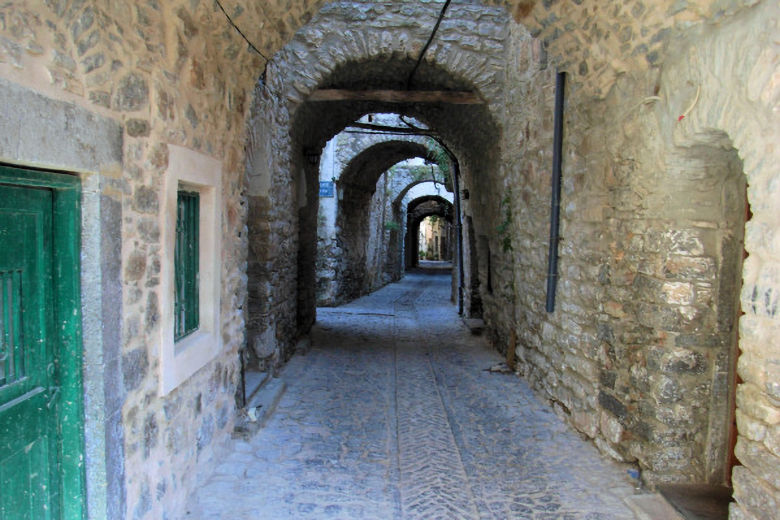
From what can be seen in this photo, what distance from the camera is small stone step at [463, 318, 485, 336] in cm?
873

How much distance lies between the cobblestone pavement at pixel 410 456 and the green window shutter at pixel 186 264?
0.97 m

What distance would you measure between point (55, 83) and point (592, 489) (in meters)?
3.40

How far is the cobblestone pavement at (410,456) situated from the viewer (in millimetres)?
3189

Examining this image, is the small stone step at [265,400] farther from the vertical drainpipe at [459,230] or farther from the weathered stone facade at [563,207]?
the vertical drainpipe at [459,230]

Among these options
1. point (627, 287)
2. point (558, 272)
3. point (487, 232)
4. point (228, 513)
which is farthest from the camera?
point (487, 232)

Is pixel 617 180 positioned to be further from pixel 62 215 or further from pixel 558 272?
pixel 62 215

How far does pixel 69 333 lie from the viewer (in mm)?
2049

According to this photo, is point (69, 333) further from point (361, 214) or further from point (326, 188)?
point (361, 214)

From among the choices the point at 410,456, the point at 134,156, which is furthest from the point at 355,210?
the point at 134,156

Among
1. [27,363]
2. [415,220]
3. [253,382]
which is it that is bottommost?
[253,382]

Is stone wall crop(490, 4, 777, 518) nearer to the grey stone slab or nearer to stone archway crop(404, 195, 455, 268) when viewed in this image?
the grey stone slab

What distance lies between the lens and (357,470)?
370 cm

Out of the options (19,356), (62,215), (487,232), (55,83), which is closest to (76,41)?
(55,83)

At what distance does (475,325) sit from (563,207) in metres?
4.82
